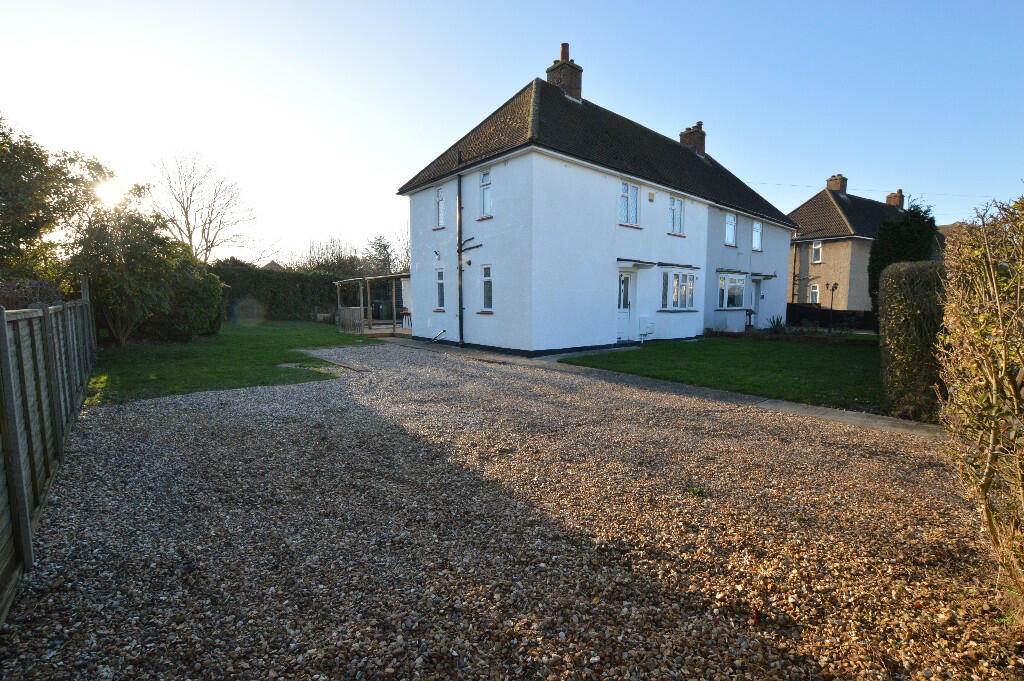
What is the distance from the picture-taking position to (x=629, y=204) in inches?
696

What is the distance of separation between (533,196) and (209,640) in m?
13.3

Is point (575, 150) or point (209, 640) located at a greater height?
point (575, 150)

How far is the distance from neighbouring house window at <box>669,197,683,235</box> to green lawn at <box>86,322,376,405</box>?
13.2m

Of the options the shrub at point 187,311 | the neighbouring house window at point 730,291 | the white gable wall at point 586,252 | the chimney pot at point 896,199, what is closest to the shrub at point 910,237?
the neighbouring house window at point 730,291

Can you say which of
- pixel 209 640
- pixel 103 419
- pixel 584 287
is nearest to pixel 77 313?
pixel 103 419

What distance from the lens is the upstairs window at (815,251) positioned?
3542 cm

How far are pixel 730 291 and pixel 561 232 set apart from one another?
12.5 meters

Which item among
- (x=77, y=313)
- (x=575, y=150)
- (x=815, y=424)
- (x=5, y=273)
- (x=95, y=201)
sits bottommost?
(x=815, y=424)

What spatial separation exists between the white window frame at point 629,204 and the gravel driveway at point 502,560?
40.2ft

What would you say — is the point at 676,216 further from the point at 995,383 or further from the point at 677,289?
the point at 995,383

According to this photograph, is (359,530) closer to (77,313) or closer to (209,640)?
(209,640)

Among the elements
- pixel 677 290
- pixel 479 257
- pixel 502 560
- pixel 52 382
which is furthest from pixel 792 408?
pixel 677 290

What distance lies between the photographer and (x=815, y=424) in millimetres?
7145

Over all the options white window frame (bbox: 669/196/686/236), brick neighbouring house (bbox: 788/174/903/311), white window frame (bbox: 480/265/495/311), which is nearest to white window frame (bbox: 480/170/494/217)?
white window frame (bbox: 480/265/495/311)
